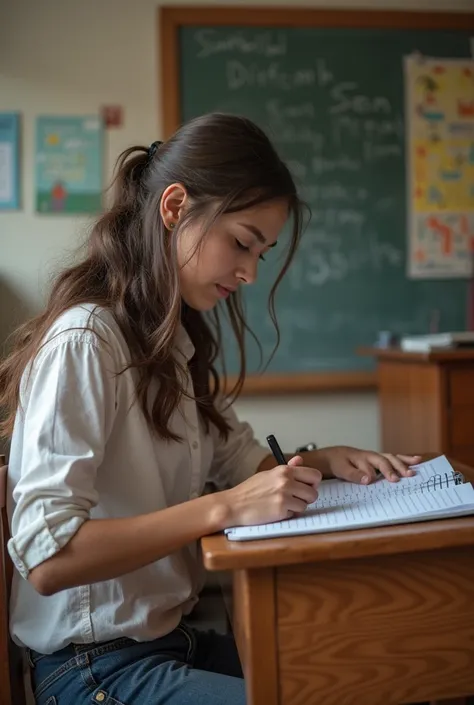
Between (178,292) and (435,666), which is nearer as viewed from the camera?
(435,666)

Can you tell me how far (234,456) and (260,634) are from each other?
0.57m

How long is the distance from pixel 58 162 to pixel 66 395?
1.94 metres

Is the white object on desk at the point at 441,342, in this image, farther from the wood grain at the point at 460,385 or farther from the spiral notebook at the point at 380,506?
the spiral notebook at the point at 380,506

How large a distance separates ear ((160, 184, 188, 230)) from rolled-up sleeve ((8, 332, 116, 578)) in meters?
0.24

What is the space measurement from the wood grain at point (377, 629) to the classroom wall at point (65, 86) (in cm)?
186

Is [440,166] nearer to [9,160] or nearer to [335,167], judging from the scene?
[335,167]

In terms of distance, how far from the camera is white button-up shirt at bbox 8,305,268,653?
0.82m

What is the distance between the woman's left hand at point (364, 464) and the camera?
105 cm

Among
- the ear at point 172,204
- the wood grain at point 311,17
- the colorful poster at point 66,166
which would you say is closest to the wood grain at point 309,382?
the colorful poster at point 66,166

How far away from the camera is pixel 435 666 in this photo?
0.79 meters

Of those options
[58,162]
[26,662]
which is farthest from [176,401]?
[58,162]

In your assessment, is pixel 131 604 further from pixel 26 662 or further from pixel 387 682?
pixel 387 682

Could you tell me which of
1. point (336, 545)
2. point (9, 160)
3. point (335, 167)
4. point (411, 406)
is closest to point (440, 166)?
point (335, 167)

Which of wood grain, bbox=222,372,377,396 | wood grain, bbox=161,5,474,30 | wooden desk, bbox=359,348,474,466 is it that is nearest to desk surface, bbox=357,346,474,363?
wooden desk, bbox=359,348,474,466
